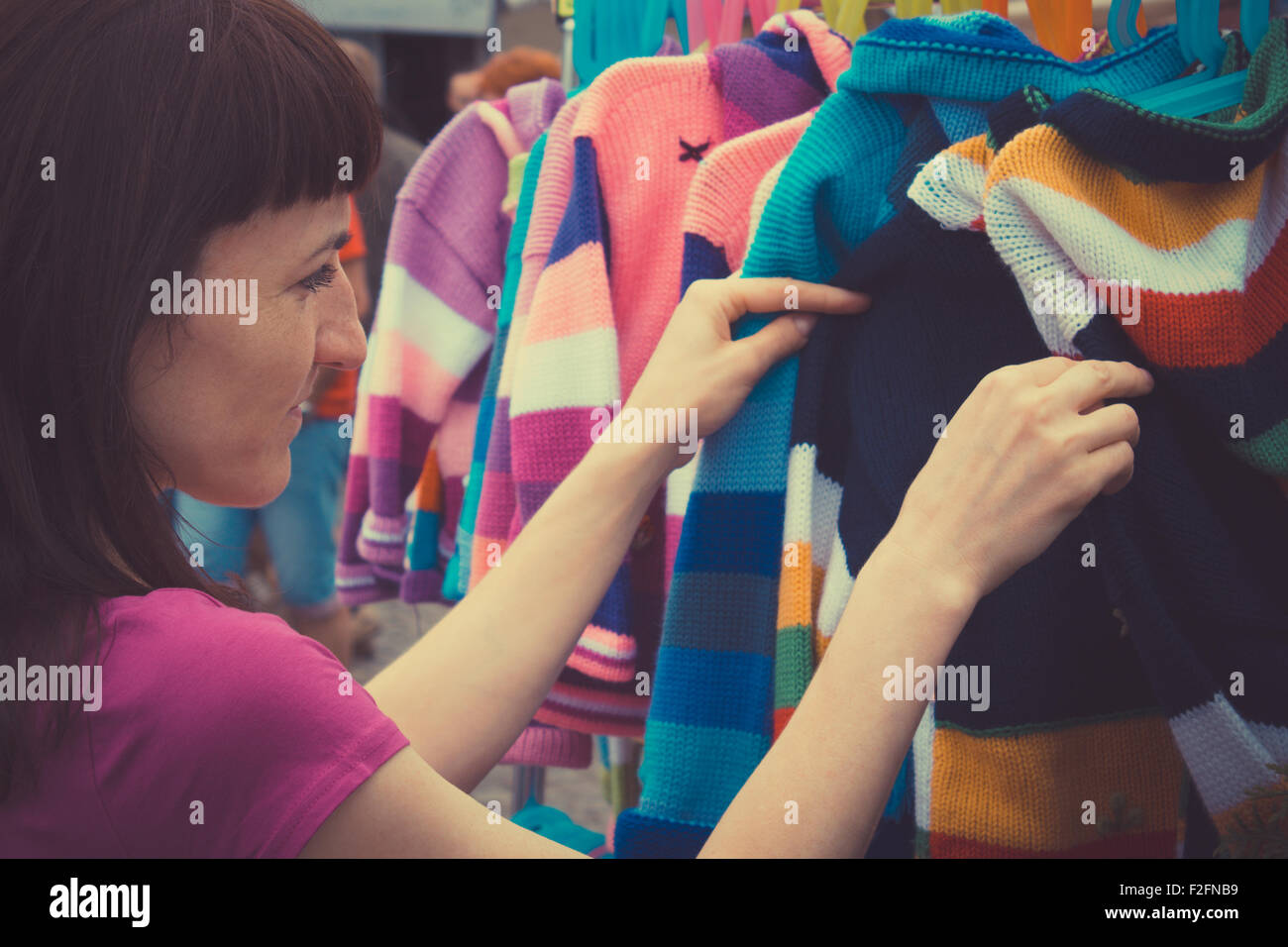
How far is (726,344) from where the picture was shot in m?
1.02

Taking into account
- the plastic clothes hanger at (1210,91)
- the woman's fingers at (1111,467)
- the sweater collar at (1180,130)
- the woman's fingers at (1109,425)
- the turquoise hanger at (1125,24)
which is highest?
the turquoise hanger at (1125,24)

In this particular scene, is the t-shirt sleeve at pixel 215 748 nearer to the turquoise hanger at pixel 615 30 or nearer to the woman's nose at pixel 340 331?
the woman's nose at pixel 340 331

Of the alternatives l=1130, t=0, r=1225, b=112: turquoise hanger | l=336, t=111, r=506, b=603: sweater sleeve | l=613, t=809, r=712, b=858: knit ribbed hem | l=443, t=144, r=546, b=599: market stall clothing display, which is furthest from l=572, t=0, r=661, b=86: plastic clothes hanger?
l=613, t=809, r=712, b=858: knit ribbed hem

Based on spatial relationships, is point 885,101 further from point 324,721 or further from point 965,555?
point 324,721

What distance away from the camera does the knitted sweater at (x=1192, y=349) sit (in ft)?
2.56

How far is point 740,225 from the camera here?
1.12 m

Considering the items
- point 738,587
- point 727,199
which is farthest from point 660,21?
point 738,587

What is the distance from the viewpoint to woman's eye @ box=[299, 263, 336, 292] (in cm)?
81

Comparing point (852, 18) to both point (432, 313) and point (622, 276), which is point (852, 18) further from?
point (432, 313)

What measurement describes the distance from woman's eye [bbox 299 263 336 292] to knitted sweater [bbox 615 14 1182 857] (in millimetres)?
382

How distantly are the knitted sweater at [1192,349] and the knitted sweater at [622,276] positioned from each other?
0.41m

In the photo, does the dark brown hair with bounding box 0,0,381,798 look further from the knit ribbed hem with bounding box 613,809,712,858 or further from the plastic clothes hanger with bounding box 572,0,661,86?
the plastic clothes hanger with bounding box 572,0,661,86

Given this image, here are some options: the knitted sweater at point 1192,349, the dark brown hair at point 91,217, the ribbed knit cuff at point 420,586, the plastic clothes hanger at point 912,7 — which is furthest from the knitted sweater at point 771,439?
the ribbed knit cuff at point 420,586

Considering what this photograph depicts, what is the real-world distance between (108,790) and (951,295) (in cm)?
73
